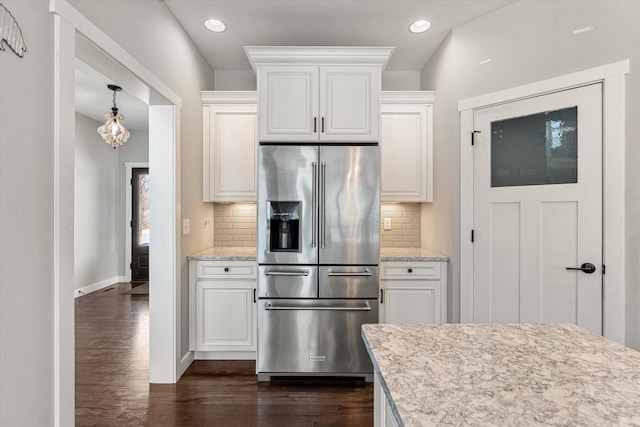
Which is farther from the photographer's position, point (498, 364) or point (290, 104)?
point (290, 104)

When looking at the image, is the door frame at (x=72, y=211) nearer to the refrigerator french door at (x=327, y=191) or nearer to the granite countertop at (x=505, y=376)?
the refrigerator french door at (x=327, y=191)

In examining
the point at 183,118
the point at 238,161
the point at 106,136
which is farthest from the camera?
the point at 106,136

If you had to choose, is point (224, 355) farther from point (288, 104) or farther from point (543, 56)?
point (543, 56)

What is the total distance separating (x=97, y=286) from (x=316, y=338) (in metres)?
4.72

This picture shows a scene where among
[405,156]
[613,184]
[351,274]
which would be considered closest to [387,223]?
[405,156]

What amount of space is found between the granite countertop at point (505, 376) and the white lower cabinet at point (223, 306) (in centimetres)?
185

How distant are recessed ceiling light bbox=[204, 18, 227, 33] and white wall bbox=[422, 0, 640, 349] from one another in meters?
1.90

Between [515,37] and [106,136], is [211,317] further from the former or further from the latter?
[515,37]

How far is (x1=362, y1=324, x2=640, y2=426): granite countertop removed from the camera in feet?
2.28
